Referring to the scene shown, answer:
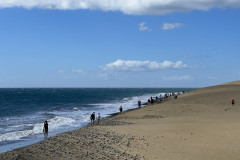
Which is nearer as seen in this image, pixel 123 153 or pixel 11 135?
pixel 123 153

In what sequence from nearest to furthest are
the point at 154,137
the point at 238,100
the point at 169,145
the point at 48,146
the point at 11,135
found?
the point at 169,145
the point at 48,146
the point at 154,137
the point at 11,135
the point at 238,100

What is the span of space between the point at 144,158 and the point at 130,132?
6828 mm

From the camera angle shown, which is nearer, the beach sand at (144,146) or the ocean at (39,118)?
the beach sand at (144,146)

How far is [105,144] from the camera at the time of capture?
1678 cm

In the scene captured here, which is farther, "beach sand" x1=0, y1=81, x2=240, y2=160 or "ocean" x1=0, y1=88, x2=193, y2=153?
"ocean" x1=0, y1=88, x2=193, y2=153

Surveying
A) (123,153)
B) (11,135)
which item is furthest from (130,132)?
(11,135)

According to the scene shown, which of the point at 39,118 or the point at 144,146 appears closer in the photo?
the point at 144,146

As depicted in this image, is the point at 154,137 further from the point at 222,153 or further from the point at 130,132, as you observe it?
the point at 222,153

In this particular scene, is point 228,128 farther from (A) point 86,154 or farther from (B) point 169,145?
(A) point 86,154

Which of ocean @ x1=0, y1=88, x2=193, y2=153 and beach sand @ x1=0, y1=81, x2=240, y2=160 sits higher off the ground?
beach sand @ x1=0, y1=81, x2=240, y2=160

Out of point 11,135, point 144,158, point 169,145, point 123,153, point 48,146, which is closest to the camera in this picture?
point 144,158

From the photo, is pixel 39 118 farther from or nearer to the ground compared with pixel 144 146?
nearer to the ground

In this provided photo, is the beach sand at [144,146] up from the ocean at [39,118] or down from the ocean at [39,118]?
up

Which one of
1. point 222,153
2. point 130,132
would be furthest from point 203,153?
point 130,132
